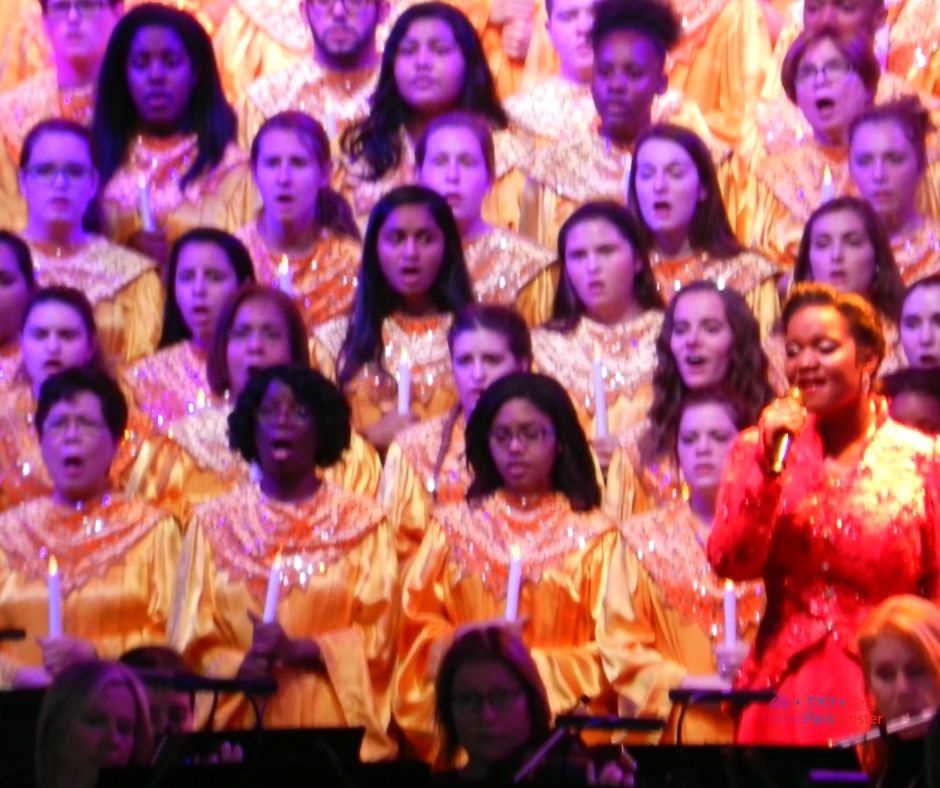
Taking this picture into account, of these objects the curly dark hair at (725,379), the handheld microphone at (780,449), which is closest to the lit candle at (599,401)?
the curly dark hair at (725,379)

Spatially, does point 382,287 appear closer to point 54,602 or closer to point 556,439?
point 556,439

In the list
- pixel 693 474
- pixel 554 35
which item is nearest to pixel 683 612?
pixel 693 474

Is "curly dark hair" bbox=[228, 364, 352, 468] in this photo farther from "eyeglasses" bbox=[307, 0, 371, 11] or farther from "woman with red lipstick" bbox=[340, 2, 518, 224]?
"eyeglasses" bbox=[307, 0, 371, 11]

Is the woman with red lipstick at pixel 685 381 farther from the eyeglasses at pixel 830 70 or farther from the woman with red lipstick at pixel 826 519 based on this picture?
the woman with red lipstick at pixel 826 519

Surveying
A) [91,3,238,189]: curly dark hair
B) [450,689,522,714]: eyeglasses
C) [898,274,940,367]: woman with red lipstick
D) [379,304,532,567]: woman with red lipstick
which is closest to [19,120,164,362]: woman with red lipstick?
[91,3,238,189]: curly dark hair

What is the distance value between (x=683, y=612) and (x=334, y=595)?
80 centimetres

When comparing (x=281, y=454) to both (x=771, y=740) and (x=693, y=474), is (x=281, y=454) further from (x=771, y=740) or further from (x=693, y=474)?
(x=771, y=740)

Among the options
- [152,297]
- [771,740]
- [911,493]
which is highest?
[152,297]

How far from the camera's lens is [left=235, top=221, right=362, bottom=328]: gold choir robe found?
22.9ft

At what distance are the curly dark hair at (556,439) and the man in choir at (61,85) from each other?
2138mm

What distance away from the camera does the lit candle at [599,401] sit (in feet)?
20.6

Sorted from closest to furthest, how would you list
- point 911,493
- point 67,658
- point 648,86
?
point 911,493 → point 67,658 → point 648,86

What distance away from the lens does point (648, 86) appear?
23.2 ft

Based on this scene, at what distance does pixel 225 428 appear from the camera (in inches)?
255
